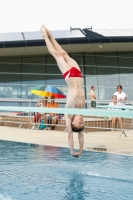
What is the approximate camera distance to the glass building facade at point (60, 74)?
27.7 meters

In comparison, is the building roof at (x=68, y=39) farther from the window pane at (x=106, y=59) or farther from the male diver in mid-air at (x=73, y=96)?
the male diver in mid-air at (x=73, y=96)

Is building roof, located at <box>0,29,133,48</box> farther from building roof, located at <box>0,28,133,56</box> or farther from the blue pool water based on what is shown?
the blue pool water

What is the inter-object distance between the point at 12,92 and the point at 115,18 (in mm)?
14317

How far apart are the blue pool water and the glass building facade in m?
18.2

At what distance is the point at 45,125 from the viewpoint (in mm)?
16797

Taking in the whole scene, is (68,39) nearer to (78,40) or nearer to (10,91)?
(78,40)

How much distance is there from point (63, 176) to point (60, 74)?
2198 centimetres

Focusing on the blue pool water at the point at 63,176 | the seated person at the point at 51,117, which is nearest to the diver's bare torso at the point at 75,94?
the blue pool water at the point at 63,176

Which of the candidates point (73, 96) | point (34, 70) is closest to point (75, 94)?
point (73, 96)

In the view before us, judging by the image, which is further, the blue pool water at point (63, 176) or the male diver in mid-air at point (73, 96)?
the male diver in mid-air at point (73, 96)

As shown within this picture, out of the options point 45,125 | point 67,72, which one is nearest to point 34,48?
point 45,125

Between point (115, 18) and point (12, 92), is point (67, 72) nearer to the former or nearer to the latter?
point (12, 92)

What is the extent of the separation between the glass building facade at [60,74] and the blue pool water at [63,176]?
18.2 metres

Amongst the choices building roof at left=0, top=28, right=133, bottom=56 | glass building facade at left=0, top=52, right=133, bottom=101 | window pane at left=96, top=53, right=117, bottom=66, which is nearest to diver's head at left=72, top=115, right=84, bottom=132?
building roof at left=0, top=28, right=133, bottom=56
